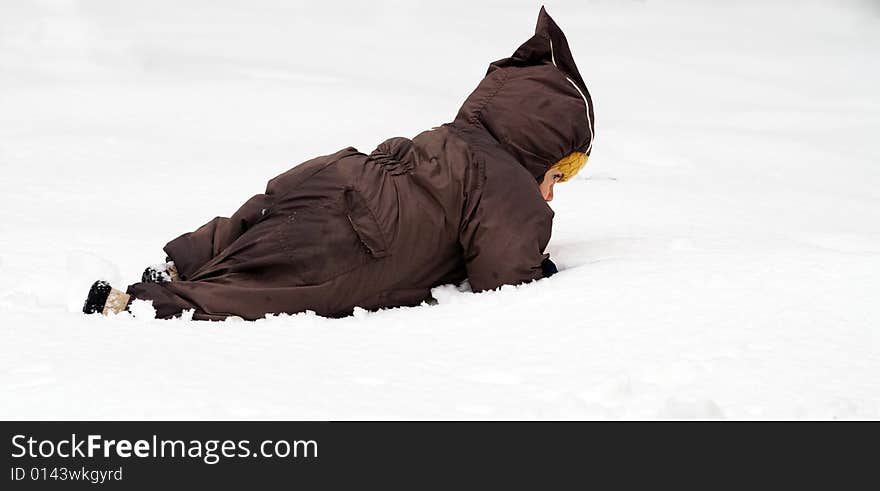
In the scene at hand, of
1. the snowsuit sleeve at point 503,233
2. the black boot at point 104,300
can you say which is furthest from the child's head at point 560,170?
the black boot at point 104,300

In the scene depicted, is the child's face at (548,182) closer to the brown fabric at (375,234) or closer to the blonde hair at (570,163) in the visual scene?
the blonde hair at (570,163)

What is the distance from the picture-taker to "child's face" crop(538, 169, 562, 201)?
285cm

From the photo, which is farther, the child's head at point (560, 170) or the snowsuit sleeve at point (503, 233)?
the child's head at point (560, 170)

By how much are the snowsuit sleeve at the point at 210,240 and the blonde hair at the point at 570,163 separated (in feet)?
2.57

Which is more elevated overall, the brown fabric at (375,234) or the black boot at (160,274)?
the brown fabric at (375,234)

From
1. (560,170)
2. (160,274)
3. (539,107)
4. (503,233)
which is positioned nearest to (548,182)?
(560,170)

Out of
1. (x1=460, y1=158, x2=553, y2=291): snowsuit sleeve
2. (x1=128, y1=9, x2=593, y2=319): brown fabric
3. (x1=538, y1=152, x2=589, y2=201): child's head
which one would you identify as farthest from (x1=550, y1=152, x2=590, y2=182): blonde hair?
(x1=460, y1=158, x2=553, y2=291): snowsuit sleeve

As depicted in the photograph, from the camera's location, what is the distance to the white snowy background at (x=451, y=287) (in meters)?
1.78

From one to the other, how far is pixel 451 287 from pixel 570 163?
0.52 m

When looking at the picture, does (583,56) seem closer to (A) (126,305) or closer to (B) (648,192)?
(B) (648,192)

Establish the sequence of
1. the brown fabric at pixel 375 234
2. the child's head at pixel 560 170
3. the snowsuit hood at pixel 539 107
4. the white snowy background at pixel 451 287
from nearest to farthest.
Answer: the white snowy background at pixel 451 287 < the brown fabric at pixel 375 234 < the snowsuit hood at pixel 539 107 < the child's head at pixel 560 170

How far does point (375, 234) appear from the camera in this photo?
8.20 ft
